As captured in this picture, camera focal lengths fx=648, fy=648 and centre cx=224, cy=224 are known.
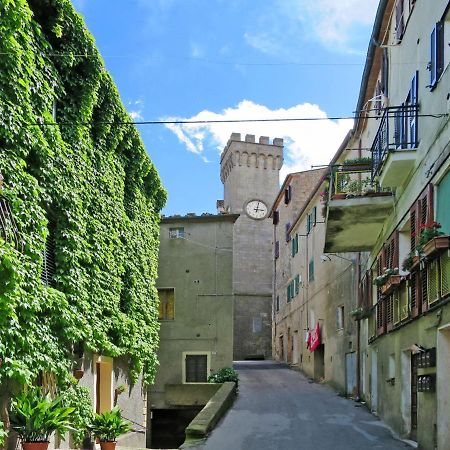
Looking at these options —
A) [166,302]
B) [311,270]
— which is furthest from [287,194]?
[166,302]

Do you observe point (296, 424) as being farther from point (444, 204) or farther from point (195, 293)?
point (195, 293)

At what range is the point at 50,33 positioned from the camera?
13453 mm

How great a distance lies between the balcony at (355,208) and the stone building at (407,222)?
28 mm

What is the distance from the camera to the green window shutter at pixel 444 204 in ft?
33.9

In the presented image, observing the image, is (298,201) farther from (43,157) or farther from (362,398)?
(43,157)

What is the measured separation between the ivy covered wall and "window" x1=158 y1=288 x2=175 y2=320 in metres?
6.14

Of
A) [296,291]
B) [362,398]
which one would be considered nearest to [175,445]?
[362,398]

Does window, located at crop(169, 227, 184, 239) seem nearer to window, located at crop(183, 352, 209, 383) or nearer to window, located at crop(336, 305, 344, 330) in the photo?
window, located at crop(183, 352, 209, 383)

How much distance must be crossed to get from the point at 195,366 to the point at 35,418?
15.8 metres

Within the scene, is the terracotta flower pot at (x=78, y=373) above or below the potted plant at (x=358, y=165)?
below

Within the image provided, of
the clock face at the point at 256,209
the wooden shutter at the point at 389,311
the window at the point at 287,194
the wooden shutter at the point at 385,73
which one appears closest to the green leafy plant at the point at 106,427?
the wooden shutter at the point at 389,311

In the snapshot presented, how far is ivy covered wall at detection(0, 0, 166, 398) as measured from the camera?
36.3ft

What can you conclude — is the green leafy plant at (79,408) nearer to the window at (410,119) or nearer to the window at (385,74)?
the window at (410,119)

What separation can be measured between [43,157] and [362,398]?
1356 centimetres
